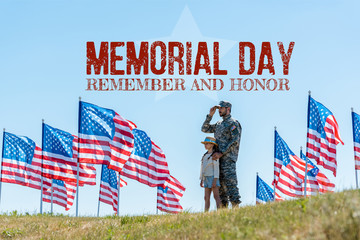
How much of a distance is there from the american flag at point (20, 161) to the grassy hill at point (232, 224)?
15388 millimetres

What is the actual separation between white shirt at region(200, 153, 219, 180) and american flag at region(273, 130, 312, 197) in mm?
16577

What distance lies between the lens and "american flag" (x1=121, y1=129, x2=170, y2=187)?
1032 inches

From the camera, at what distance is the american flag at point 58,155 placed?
27484 millimetres

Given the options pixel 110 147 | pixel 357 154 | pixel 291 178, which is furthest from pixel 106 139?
pixel 357 154

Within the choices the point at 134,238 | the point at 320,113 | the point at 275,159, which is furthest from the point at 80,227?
the point at 275,159

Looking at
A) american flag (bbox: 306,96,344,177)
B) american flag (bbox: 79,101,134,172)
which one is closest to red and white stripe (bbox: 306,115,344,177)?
american flag (bbox: 306,96,344,177)

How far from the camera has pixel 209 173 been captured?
12.9 meters

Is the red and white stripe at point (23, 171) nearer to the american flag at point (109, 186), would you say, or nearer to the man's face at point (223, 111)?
the american flag at point (109, 186)

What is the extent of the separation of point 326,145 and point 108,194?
1387 cm

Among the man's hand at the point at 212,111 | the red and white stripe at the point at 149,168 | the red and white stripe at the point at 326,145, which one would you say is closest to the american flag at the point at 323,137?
the red and white stripe at the point at 326,145

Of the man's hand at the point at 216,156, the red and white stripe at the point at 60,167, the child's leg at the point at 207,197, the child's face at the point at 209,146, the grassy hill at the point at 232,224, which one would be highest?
the red and white stripe at the point at 60,167

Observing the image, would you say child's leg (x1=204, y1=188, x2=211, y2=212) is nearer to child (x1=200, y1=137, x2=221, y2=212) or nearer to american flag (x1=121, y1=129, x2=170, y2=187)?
child (x1=200, y1=137, x2=221, y2=212)

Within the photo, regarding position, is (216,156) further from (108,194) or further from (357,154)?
(108,194)

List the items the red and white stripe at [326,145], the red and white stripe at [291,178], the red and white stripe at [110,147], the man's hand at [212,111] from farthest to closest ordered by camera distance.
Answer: the red and white stripe at [291,178] < the red and white stripe at [326,145] < the red and white stripe at [110,147] < the man's hand at [212,111]
